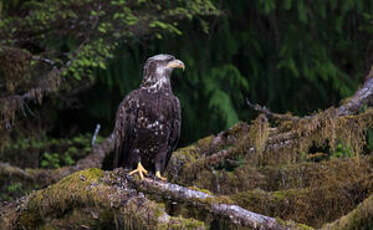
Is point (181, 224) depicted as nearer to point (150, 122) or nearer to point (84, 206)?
point (84, 206)

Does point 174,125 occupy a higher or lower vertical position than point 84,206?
higher

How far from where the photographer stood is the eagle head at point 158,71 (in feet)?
17.7

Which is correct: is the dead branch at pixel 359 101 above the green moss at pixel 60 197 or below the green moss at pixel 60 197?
above

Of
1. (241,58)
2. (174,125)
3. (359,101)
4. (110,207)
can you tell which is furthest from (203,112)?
Result: (110,207)

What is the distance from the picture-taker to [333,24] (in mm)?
9055

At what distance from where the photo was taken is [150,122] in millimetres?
5375

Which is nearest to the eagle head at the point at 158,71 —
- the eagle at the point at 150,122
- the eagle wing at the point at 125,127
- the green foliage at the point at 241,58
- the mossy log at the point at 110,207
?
the eagle at the point at 150,122

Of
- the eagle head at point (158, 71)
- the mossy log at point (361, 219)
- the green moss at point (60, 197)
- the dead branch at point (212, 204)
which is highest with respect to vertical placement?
the eagle head at point (158, 71)

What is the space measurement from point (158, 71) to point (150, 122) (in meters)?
0.48

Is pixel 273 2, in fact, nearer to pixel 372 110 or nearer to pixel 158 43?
pixel 158 43

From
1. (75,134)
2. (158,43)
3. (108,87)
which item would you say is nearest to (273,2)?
(158,43)

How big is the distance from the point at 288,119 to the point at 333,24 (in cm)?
467

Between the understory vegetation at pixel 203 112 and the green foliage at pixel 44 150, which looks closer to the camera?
the understory vegetation at pixel 203 112

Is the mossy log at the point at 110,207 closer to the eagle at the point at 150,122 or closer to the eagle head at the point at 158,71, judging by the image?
the eagle at the point at 150,122
